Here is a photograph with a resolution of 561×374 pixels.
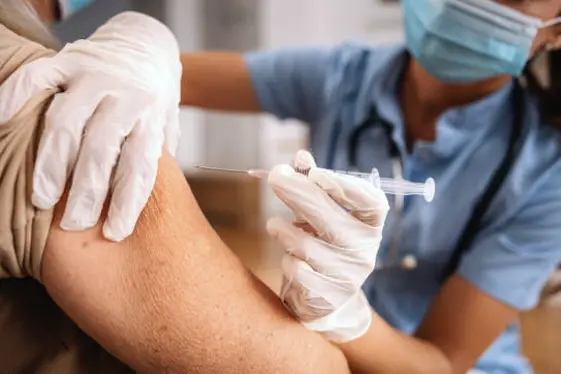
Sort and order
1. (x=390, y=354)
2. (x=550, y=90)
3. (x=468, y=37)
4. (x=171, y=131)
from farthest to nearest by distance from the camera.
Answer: (x=550, y=90) → (x=468, y=37) → (x=390, y=354) → (x=171, y=131)

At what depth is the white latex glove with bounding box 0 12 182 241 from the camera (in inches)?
27.1

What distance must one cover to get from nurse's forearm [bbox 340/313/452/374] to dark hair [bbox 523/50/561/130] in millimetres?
461

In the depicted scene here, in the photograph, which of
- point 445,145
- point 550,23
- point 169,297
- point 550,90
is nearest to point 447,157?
point 445,145

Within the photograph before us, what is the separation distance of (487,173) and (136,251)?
73cm

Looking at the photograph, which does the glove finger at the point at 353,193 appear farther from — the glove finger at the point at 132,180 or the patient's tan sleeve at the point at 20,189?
the patient's tan sleeve at the point at 20,189

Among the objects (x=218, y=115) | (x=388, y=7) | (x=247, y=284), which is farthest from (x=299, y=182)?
(x=388, y=7)

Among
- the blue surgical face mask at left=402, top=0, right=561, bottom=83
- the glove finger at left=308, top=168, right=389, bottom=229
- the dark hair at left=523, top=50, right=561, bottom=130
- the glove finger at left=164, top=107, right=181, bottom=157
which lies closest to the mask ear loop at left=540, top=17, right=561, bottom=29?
the blue surgical face mask at left=402, top=0, right=561, bottom=83

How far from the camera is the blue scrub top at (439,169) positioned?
116cm

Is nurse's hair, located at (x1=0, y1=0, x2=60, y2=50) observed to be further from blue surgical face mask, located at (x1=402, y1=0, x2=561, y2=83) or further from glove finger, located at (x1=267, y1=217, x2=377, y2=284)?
blue surgical face mask, located at (x1=402, y1=0, x2=561, y2=83)

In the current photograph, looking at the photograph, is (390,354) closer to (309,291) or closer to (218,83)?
(309,291)

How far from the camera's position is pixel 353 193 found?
72 centimetres

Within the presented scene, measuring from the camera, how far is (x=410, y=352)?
100cm

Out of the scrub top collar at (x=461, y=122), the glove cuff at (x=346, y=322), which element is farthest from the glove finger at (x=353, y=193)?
the scrub top collar at (x=461, y=122)

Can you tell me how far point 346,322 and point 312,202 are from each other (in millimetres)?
176
